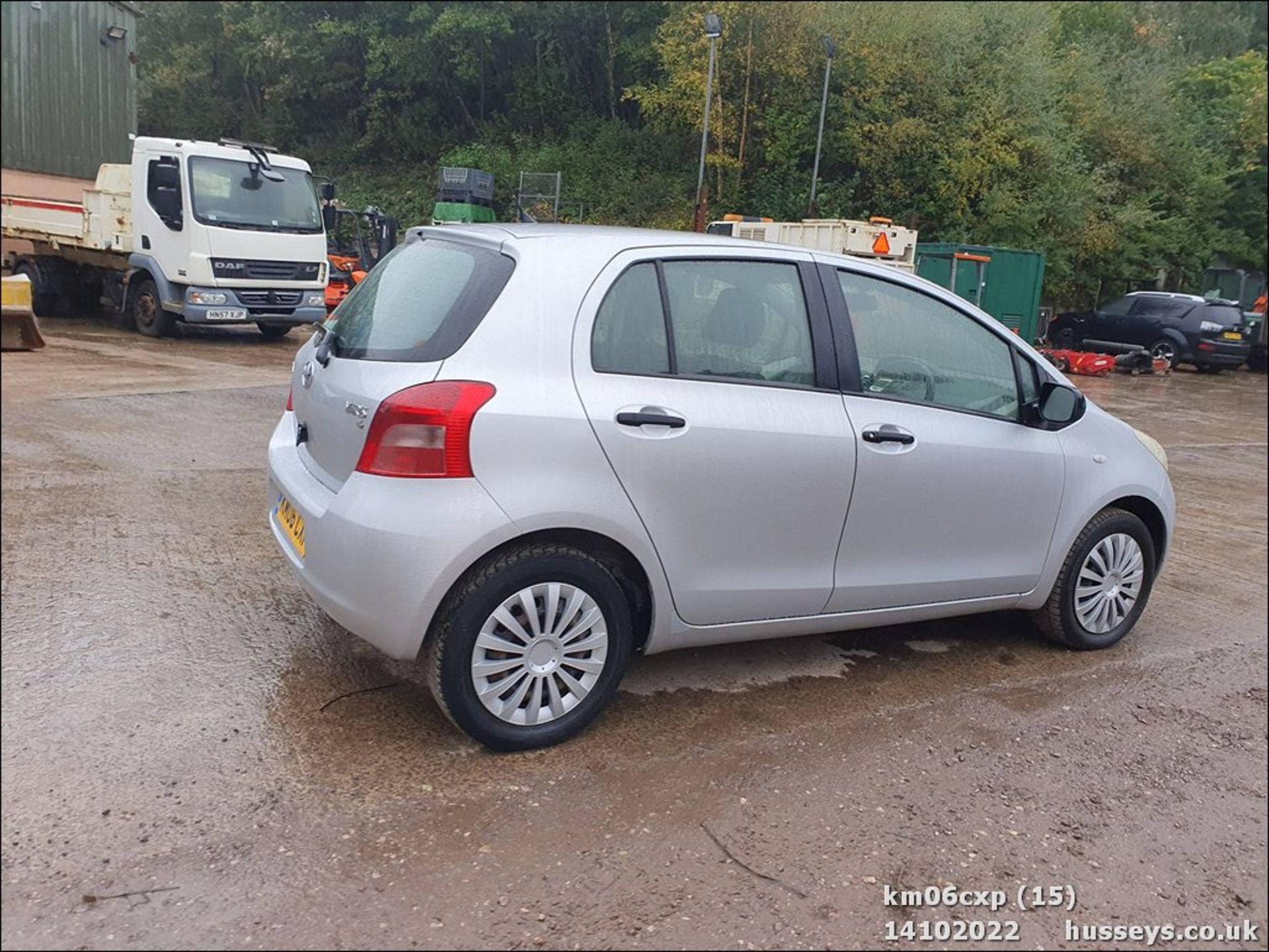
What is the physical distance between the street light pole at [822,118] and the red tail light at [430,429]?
19.8 m

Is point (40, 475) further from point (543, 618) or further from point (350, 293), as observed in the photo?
point (543, 618)

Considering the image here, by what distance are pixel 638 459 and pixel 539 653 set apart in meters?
0.69

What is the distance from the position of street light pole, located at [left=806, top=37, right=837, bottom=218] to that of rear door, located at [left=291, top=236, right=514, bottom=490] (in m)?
19.1

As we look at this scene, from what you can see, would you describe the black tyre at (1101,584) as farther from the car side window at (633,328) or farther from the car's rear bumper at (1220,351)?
the car's rear bumper at (1220,351)

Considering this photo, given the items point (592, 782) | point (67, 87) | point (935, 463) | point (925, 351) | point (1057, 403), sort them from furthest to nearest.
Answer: point (67, 87), point (1057, 403), point (925, 351), point (935, 463), point (592, 782)

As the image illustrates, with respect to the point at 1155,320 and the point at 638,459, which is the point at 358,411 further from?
the point at 1155,320

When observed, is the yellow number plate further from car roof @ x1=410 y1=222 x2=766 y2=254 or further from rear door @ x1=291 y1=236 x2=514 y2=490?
car roof @ x1=410 y1=222 x2=766 y2=254

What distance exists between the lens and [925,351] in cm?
413

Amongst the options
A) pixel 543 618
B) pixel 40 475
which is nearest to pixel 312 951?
pixel 543 618

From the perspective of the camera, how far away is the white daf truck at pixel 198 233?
43.0 ft

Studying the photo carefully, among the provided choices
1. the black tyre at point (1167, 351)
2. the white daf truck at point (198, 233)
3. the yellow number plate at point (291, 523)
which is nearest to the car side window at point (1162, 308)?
the black tyre at point (1167, 351)

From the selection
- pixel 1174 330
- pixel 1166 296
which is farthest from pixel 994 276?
pixel 1166 296

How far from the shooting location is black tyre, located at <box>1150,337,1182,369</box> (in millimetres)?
21062

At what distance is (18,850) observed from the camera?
105 inches
